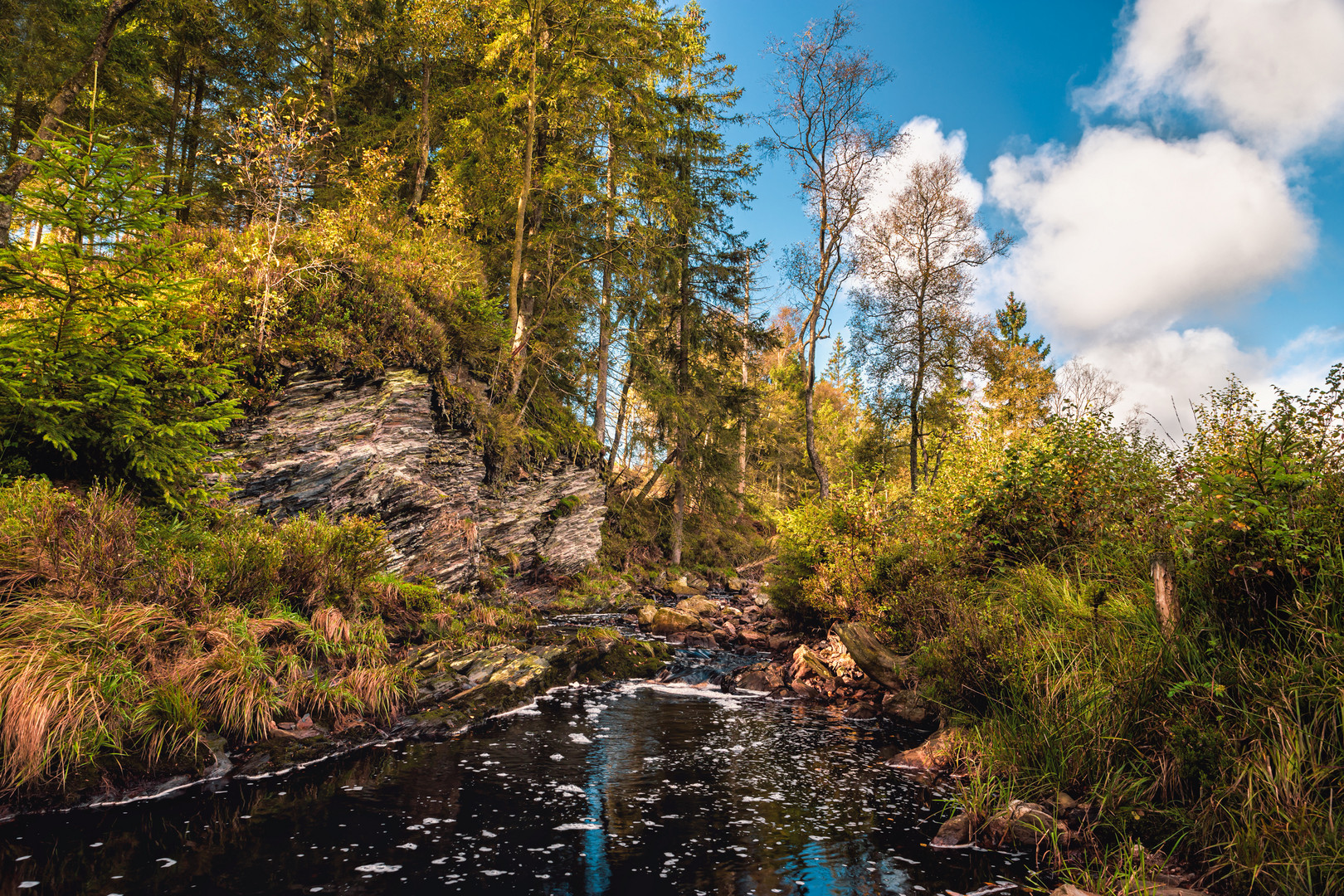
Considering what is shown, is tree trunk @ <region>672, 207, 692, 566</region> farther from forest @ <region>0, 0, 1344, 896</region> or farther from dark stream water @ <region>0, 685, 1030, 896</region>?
dark stream water @ <region>0, 685, 1030, 896</region>

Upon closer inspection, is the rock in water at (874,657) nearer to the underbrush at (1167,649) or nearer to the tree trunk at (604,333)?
the underbrush at (1167,649)

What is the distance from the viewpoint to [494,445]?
611 inches

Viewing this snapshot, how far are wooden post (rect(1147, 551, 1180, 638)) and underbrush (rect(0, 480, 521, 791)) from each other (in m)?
8.51

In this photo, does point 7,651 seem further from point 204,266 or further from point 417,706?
point 204,266

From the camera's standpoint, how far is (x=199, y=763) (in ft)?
18.1

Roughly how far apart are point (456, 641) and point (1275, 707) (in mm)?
10443

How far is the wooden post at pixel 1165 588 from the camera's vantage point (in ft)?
16.5

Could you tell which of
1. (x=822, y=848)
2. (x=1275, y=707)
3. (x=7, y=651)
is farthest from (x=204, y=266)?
(x=1275, y=707)

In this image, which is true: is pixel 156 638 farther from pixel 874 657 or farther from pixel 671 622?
pixel 671 622

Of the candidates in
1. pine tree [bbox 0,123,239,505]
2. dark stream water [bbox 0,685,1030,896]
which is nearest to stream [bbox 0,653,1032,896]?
dark stream water [bbox 0,685,1030,896]

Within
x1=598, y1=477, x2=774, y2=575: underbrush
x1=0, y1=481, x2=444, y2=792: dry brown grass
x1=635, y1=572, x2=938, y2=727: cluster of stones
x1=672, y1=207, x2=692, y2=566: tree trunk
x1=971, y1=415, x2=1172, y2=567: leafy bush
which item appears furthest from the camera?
x1=672, y1=207, x2=692, y2=566: tree trunk

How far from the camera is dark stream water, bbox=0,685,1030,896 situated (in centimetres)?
413

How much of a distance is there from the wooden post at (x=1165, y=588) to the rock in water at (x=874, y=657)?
14.7 ft

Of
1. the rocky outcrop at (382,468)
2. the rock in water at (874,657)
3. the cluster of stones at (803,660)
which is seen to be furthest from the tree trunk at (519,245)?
the rock in water at (874,657)
